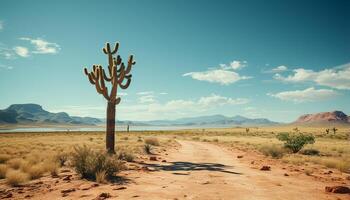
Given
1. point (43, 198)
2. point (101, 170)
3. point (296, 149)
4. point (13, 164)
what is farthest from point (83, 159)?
point (296, 149)

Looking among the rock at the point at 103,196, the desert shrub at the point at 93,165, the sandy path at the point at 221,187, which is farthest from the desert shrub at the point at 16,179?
the rock at the point at 103,196

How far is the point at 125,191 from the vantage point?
7414 millimetres

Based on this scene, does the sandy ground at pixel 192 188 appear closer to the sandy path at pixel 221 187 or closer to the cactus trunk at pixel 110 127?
the sandy path at pixel 221 187

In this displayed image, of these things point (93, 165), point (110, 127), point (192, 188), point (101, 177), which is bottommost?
point (192, 188)

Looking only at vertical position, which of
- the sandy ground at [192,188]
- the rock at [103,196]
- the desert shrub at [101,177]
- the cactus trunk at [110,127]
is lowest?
the sandy ground at [192,188]

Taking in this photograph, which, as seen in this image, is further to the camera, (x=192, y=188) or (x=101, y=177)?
(x=101, y=177)

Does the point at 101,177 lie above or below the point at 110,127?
below

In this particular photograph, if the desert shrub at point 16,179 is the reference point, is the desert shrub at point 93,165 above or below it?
above

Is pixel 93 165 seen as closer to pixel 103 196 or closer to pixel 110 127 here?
pixel 103 196

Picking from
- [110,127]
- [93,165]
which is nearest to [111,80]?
[110,127]

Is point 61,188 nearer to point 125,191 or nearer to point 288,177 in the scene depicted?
point 125,191

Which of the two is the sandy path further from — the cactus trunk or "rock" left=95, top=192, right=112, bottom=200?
the cactus trunk

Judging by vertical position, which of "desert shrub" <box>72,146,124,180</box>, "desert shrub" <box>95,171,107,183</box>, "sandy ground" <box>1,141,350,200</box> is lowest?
"sandy ground" <box>1,141,350,200</box>

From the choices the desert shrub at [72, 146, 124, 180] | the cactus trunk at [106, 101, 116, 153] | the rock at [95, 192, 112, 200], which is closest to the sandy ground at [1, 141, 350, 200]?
→ the rock at [95, 192, 112, 200]
